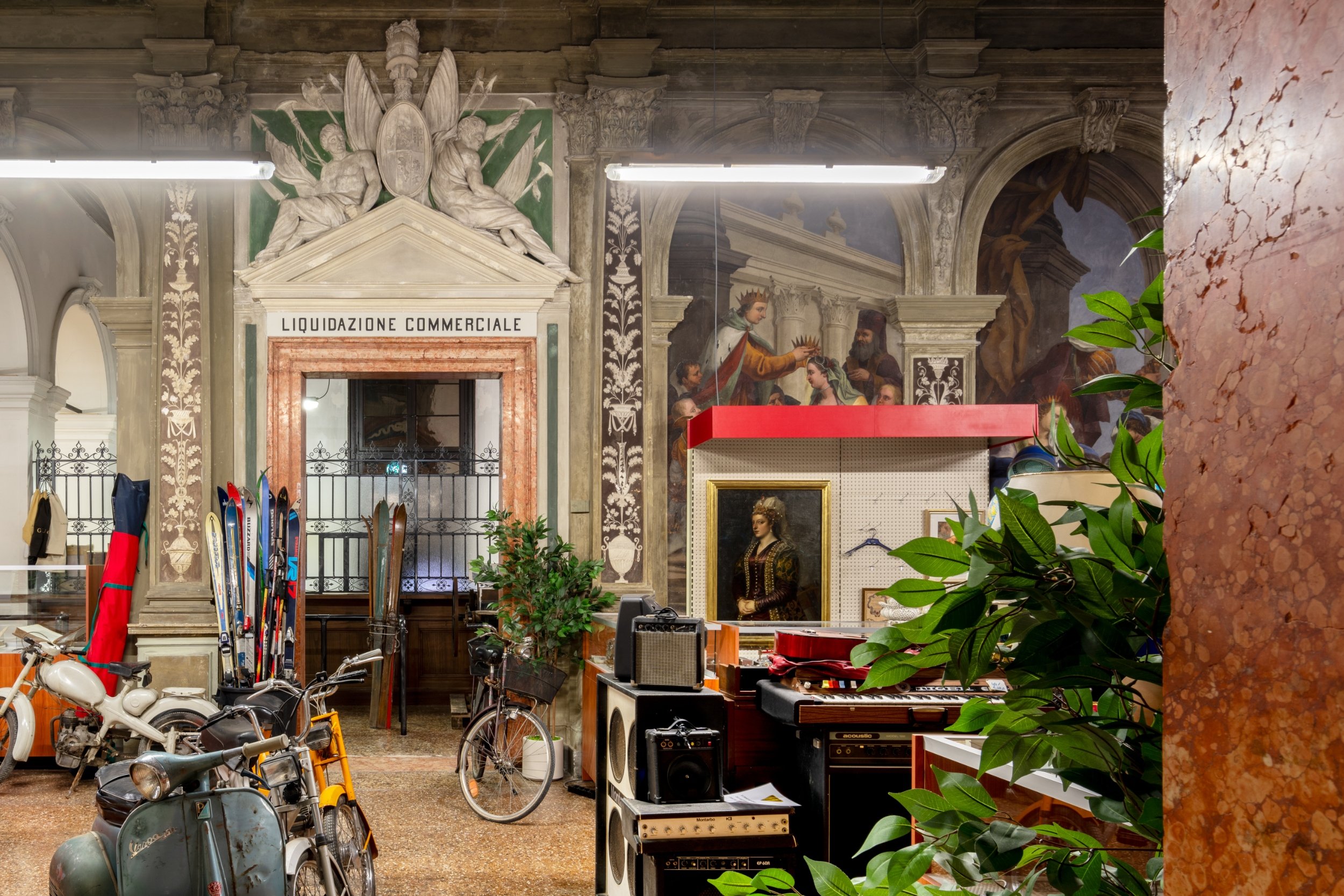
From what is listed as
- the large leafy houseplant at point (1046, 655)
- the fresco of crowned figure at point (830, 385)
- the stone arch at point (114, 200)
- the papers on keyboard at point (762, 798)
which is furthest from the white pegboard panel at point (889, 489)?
the large leafy houseplant at point (1046, 655)

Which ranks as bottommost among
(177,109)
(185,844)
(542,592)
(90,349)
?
(185,844)

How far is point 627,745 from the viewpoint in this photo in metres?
4.18

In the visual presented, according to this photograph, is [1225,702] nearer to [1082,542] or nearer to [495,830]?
[1082,542]

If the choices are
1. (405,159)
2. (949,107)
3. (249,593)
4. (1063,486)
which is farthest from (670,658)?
(949,107)

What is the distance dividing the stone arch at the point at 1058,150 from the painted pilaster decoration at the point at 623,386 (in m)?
2.57

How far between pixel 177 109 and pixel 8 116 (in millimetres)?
1259

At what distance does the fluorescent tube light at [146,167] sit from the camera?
619 centimetres

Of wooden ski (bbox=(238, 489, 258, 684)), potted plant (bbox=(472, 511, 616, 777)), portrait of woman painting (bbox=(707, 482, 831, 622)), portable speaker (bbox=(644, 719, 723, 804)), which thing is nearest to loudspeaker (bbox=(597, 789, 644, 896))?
portable speaker (bbox=(644, 719, 723, 804))

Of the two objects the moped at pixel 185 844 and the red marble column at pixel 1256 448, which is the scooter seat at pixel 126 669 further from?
the red marble column at pixel 1256 448

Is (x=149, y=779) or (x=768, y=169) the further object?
(x=768, y=169)

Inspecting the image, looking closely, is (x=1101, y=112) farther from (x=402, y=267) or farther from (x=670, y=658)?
(x=670, y=658)

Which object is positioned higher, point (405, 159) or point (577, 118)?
point (577, 118)

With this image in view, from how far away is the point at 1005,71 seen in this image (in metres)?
8.45

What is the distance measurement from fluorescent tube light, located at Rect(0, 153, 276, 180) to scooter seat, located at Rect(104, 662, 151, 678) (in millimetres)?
3027
